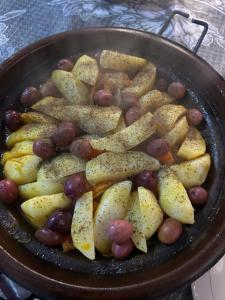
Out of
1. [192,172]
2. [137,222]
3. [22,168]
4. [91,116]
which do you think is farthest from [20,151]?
[192,172]

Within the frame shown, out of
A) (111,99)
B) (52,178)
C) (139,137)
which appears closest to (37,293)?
(52,178)

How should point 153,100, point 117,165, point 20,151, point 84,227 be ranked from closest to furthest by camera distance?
point 84,227 < point 117,165 < point 20,151 < point 153,100

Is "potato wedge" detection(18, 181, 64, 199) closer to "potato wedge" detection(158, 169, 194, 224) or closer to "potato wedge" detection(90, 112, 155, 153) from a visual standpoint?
"potato wedge" detection(90, 112, 155, 153)

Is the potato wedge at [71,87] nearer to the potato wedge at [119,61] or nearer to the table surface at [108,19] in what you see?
the potato wedge at [119,61]

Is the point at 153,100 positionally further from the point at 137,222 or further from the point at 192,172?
the point at 137,222

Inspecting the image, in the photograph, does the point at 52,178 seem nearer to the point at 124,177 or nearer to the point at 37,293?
the point at 124,177

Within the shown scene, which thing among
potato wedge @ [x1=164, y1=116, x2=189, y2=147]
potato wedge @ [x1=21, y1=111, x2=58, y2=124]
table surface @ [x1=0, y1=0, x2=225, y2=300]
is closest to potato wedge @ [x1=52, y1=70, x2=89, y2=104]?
potato wedge @ [x1=21, y1=111, x2=58, y2=124]
